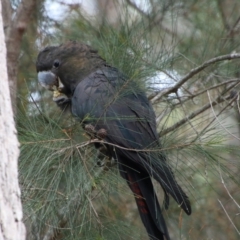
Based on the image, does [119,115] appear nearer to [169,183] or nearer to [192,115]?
[169,183]

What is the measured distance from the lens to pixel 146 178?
248 centimetres

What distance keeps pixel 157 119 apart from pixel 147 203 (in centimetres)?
42

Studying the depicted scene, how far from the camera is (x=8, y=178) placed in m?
1.55

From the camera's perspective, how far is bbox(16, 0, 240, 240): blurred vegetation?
2.04 metres

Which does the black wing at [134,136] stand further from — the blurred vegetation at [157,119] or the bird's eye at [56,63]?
the bird's eye at [56,63]

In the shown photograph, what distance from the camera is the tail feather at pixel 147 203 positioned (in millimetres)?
2410

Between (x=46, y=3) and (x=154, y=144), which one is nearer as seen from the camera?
(x=154, y=144)

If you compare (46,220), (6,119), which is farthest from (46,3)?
(6,119)

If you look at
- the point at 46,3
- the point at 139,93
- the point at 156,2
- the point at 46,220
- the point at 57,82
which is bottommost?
the point at 46,220

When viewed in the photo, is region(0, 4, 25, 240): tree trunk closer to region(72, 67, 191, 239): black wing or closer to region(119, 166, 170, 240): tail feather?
region(72, 67, 191, 239): black wing

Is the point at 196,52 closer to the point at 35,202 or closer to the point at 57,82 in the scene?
the point at 57,82

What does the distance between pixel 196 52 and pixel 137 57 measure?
2.67 ft

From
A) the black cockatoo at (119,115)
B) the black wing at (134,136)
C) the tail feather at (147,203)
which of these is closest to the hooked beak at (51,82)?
the black cockatoo at (119,115)

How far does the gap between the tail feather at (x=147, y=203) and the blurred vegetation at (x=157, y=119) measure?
0.05m
